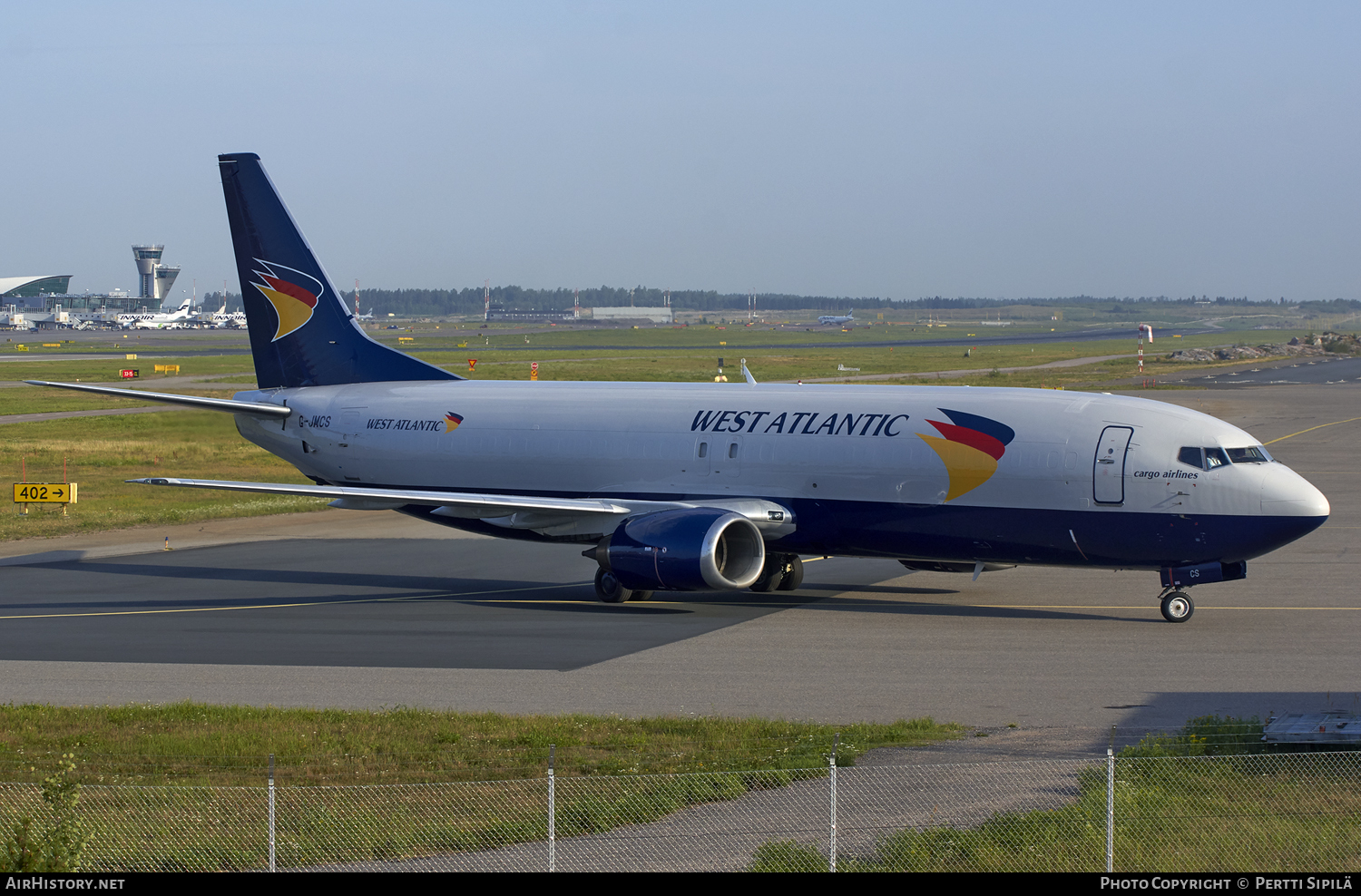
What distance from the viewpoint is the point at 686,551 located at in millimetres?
29203

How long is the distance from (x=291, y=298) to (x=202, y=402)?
14.2 feet

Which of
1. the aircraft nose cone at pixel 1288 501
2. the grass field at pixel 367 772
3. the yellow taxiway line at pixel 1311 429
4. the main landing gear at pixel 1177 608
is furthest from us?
the yellow taxiway line at pixel 1311 429

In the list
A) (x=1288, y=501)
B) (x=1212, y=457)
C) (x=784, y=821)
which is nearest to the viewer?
(x=784, y=821)

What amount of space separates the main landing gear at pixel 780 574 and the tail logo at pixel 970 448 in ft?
15.7

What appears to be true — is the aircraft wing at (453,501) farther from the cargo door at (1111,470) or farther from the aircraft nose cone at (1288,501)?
the aircraft nose cone at (1288,501)

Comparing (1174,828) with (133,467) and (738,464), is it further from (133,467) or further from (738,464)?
(133,467)

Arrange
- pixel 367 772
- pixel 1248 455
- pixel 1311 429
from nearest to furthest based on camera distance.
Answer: pixel 367 772 → pixel 1248 455 → pixel 1311 429

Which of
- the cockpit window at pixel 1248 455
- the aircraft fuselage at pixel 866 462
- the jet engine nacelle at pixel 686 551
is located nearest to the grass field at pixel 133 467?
the aircraft fuselage at pixel 866 462

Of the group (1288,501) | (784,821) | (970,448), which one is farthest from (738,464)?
(784,821)

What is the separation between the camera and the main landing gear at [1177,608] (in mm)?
28641

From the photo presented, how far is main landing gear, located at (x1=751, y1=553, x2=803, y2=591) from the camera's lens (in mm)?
32906

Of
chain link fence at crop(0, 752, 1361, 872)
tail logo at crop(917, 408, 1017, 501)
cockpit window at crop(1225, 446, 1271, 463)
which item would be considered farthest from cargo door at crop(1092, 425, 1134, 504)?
chain link fence at crop(0, 752, 1361, 872)

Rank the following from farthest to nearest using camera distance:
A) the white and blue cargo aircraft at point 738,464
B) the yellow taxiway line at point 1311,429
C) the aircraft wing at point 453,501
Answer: the yellow taxiway line at point 1311,429
the aircraft wing at point 453,501
the white and blue cargo aircraft at point 738,464
